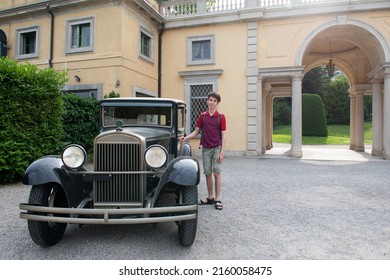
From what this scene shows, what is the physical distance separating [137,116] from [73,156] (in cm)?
132

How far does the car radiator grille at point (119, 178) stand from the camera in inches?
110

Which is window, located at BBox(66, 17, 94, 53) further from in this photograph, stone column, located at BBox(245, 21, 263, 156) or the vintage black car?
the vintage black car

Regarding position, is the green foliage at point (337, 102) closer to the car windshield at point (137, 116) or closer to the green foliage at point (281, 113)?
the green foliage at point (281, 113)

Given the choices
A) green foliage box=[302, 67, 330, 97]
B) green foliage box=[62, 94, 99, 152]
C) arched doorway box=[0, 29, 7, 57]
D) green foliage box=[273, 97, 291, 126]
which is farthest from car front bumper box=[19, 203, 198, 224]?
green foliage box=[302, 67, 330, 97]

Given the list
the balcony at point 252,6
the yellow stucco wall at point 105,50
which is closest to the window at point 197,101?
the yellow stucco wall at point 105,50

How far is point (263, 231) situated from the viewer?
10.5 feet

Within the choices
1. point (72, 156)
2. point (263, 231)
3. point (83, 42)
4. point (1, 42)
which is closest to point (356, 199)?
point (263, 231)

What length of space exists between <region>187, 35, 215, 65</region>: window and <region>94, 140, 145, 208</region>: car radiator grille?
1003cm

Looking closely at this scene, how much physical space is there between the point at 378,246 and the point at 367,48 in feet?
39.5

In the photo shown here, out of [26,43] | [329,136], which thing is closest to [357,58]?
[329,136]

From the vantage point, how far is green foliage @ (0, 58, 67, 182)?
544 centimetres

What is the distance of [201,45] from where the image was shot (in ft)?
40.4

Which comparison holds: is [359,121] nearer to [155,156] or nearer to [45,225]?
[155,156]
